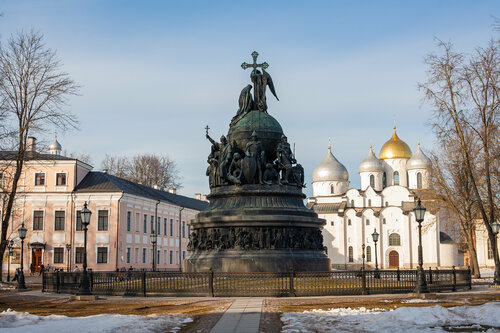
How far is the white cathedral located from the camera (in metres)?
99.8

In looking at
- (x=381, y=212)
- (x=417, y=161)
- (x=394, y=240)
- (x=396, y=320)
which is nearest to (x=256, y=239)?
(x=396, y=320)

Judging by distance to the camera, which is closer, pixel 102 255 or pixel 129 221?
pixel 102 255

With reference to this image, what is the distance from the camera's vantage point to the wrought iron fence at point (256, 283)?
2272 centimetres

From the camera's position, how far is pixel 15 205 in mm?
60062

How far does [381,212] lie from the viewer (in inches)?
4055

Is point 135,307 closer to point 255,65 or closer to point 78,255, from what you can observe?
point 255,65

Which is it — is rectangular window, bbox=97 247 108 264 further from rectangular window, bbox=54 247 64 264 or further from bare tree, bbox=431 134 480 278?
bare tree, bbox=431 134 480 278

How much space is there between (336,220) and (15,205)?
184 ft

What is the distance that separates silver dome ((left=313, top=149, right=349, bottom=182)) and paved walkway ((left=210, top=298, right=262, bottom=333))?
92789 mm

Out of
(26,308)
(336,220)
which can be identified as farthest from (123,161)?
(26,308)

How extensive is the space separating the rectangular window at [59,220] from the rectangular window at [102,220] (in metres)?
3.28

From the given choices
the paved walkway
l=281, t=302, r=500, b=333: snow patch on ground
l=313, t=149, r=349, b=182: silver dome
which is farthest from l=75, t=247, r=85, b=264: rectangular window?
l=313, t=149, r=349, b=182: silver dome

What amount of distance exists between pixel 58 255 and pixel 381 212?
183 feet

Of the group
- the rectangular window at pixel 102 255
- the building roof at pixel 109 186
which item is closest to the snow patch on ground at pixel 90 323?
the rectangular window at pixel 102 255
